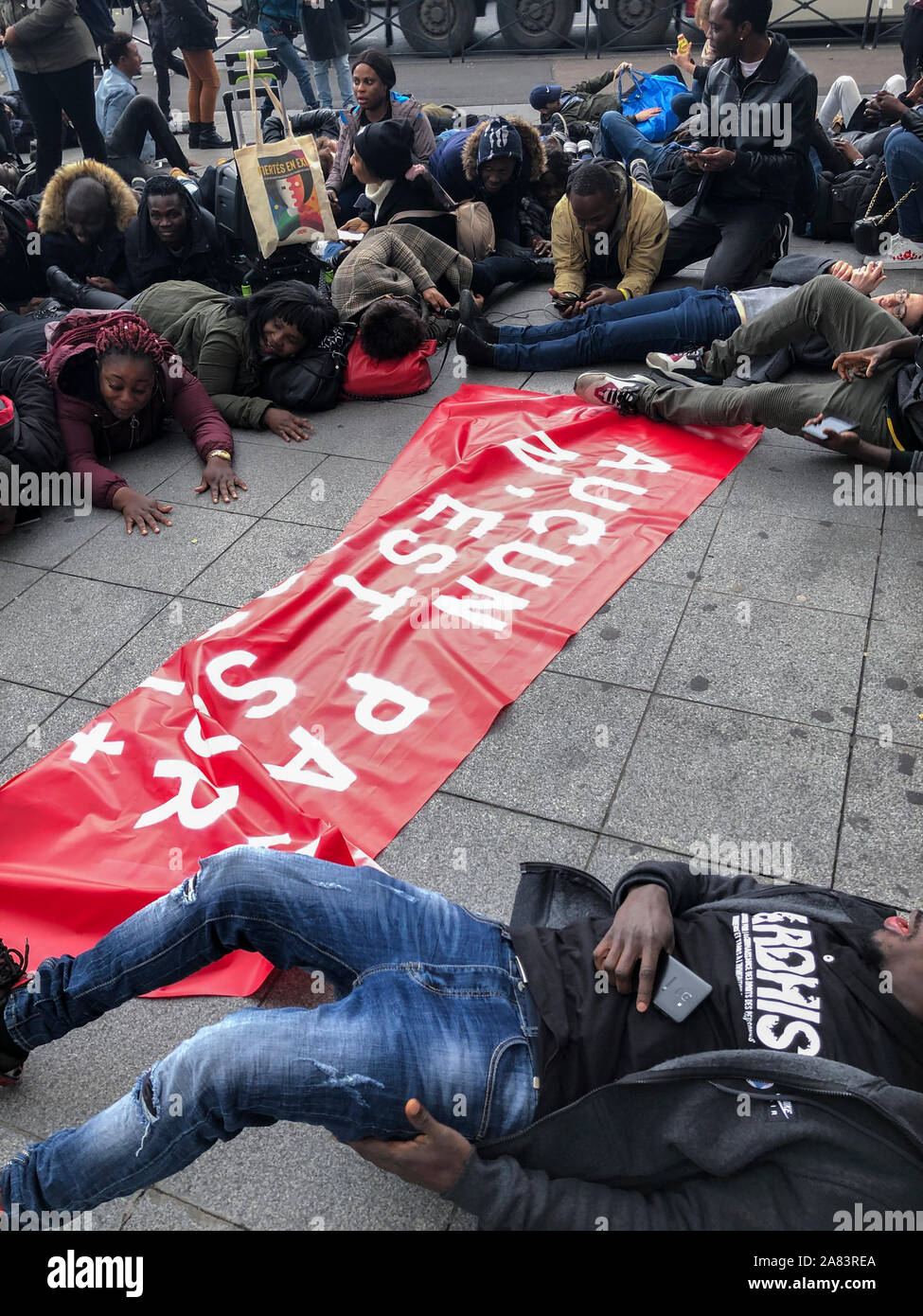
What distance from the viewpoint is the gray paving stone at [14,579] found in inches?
171

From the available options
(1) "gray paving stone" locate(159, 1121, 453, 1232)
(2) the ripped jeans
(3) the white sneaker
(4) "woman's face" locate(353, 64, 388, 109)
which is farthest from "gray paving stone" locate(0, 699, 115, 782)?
(3) the white sneaker

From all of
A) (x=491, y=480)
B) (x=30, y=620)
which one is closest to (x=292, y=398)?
(x=491, y=480)

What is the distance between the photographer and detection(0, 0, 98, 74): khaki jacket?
783 centimetres

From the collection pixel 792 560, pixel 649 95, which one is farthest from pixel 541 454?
pixel 649 95

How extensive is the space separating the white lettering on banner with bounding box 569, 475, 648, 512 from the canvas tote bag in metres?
3.12

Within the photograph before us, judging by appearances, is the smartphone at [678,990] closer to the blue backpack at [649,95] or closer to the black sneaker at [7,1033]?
the black sneaker at [7,1033]

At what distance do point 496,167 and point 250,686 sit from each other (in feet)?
16.6

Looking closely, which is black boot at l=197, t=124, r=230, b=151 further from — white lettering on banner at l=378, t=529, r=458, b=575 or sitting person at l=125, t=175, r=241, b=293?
white lettering on banner at l=378, t=529, r=458, b=575

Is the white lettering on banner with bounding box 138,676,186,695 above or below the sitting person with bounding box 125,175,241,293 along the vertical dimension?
below

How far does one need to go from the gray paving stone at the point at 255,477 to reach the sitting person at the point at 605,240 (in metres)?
2.29

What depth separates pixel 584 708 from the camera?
3.47m

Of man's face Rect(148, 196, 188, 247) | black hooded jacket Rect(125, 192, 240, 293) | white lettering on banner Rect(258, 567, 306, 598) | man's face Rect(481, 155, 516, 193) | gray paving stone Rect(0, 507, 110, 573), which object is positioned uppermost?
man's face Rect(481, 155, 516, 193)

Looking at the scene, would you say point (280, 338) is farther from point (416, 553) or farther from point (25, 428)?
point (416, 553)
